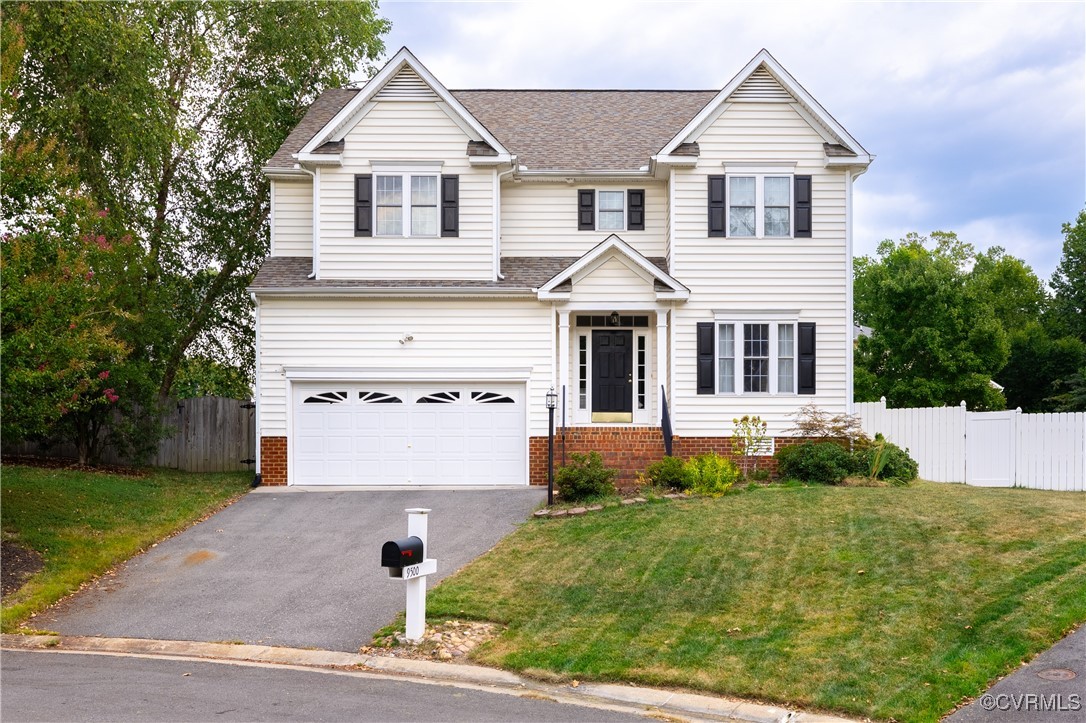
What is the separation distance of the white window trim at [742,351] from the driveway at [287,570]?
4.59 m

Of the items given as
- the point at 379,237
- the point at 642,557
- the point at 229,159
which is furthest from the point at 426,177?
the point at 642,557

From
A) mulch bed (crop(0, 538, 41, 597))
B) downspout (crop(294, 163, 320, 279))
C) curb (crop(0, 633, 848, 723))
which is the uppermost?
downspout (crop(294, 163, 320, 279))

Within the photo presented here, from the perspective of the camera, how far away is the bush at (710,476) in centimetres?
1695

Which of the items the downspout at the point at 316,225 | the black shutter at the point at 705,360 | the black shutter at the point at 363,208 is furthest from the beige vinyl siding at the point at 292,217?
the black shutter at the point at 705,360

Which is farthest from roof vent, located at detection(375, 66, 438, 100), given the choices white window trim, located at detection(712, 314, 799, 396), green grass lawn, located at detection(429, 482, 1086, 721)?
green grass lawn, located at detection(429, 482, 1086, 721)

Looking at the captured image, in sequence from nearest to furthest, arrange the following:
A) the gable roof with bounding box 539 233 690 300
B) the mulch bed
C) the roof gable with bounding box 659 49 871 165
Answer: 1. the mulch bed
2. the gable roof with bounding box 539 233 690 300
3. the roof gable with bounding box 659 49 871 165

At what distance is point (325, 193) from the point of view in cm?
2039

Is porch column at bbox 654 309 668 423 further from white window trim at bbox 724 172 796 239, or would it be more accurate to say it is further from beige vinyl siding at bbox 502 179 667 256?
white window trim at bbox 724 172 796 239

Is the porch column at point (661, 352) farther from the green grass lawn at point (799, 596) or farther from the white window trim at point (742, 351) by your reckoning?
the green grass lawn at point (799, 596)

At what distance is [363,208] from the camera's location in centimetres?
2036

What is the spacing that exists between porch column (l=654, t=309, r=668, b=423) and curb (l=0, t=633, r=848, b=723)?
37.0 ft

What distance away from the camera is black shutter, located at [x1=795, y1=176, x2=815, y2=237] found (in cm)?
2030

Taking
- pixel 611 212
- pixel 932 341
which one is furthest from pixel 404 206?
pixel 932 341

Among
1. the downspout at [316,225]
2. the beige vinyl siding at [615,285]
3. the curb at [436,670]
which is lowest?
the curb at [436,670]
